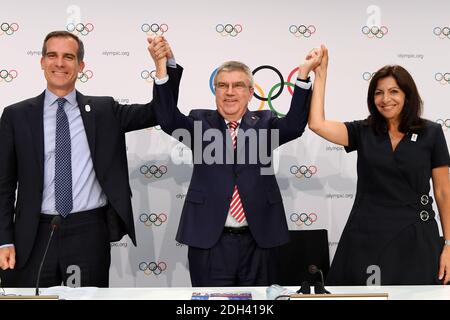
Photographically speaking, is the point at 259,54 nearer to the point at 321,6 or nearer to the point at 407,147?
the point at 321,6

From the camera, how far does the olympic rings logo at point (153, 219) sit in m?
3.94

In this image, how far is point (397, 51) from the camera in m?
3.94

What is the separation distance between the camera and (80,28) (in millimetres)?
3842

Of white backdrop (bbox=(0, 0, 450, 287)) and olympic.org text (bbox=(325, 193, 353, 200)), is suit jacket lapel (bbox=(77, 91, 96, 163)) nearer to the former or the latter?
white backdrop (bbox=(0, 0, 450, 287))

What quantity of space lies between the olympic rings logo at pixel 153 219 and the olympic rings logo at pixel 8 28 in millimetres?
1588

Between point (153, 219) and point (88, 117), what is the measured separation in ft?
4.14

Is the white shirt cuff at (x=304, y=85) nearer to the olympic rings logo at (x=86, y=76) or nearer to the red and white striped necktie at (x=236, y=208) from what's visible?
the red and white striped necktie at (x=236, y=208)

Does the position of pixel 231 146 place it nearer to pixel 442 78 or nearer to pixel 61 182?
pixel 61 182

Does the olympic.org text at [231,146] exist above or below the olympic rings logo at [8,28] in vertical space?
below

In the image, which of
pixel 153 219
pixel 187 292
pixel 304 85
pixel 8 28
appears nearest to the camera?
pixel 187 292

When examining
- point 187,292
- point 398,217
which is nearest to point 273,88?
point 398,217

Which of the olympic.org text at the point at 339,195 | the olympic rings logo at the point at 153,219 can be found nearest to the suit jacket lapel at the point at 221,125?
the olympic rings logo at the point at 153,219

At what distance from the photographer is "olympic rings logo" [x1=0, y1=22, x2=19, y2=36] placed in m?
3.83

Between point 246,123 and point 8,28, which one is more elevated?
point 8,28
